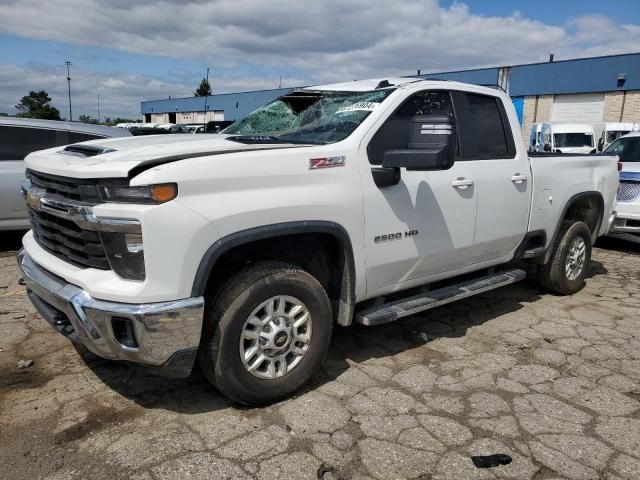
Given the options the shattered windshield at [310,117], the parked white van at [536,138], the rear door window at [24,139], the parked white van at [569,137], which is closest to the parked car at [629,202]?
the shattered windshield at [310,117]

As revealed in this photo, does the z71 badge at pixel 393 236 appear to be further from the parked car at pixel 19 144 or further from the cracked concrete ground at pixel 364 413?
the parked car at pixel 19 144

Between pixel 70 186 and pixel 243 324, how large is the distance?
1.20 m

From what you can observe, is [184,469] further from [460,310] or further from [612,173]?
[612,173]

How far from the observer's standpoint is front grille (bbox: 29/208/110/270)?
2.81 m

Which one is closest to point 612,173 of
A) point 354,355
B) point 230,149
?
point 354,355

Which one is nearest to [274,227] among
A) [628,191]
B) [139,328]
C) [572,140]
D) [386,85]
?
[139,328]

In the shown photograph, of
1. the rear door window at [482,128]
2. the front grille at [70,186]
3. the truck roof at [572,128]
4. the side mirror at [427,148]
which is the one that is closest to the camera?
the front grille at [70,186]

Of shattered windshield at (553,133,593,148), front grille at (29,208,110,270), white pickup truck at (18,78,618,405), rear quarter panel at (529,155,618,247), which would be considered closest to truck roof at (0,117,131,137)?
white pickup truck at (18,78,618,405)

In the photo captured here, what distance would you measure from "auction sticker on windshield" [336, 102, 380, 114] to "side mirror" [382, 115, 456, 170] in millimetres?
307

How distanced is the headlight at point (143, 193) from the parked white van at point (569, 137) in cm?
1935

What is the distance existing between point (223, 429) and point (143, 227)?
1.24m

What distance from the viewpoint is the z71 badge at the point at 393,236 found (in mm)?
3533

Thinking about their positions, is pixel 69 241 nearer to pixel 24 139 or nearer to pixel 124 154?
pixel 124 154

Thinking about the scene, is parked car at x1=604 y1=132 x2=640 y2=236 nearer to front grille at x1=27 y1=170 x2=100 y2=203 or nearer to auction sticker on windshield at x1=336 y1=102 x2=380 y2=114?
auction sticker on windshield at x1=336 y1=102 x2=380 y2=114
